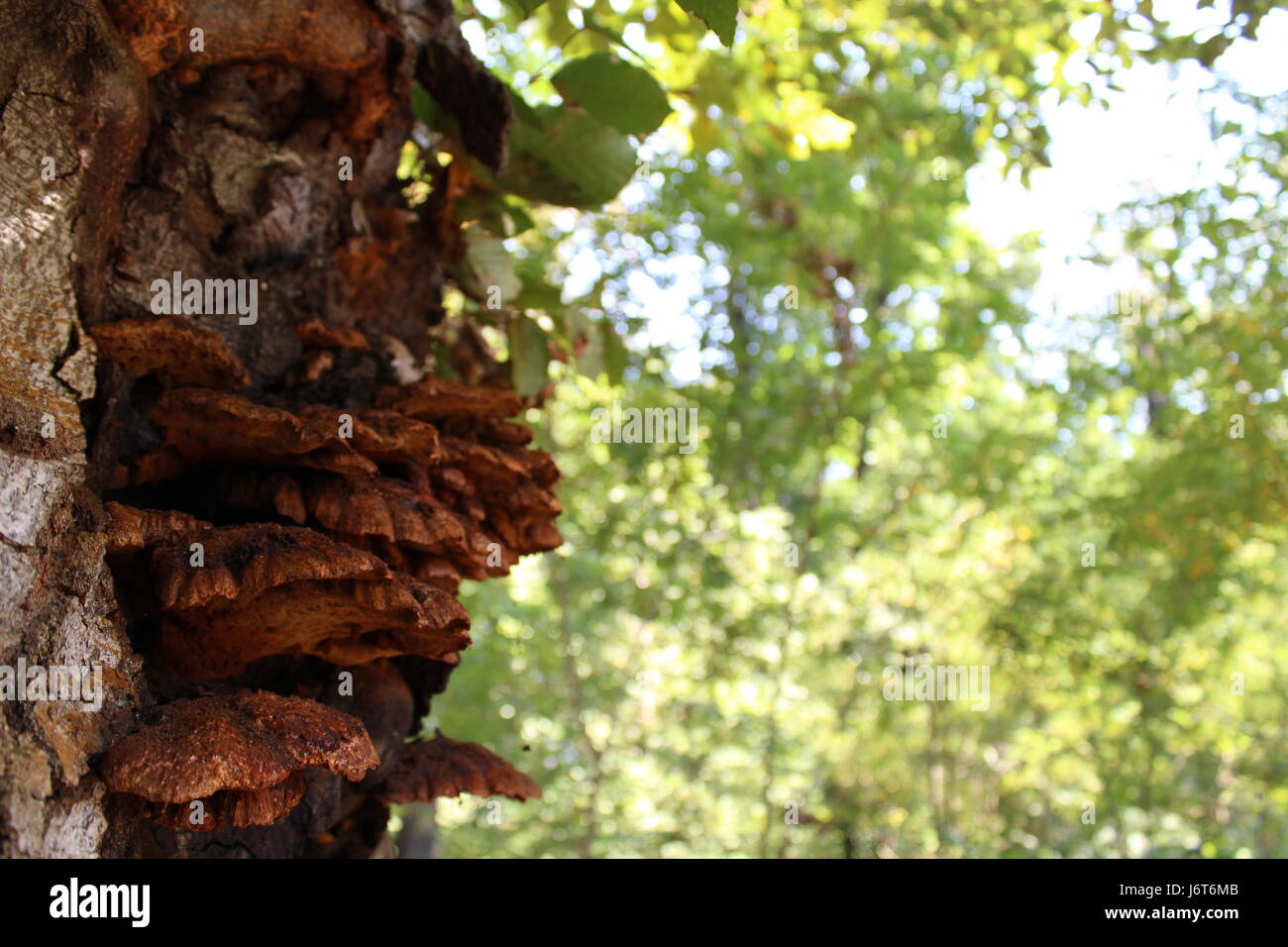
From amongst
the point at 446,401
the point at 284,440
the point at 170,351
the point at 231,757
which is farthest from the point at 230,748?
the point at 446,401

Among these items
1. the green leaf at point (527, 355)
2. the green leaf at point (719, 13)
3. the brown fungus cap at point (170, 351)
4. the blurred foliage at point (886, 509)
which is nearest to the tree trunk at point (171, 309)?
the brown fungus cap at point (170, 351)

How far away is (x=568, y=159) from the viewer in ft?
6.03

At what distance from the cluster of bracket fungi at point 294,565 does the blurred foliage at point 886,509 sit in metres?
1.96

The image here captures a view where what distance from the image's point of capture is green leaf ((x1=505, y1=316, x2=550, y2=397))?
6.63 ft

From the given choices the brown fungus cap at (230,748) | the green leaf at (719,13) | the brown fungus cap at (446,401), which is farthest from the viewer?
the brown fungus cap at (446,401)

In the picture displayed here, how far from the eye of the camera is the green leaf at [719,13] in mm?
1177

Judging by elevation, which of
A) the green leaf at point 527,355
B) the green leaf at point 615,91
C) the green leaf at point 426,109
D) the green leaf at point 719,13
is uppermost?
the green leaf at point 615,91

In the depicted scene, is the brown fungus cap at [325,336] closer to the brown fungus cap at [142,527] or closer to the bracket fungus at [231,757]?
the brown fungus cap at [142,527]

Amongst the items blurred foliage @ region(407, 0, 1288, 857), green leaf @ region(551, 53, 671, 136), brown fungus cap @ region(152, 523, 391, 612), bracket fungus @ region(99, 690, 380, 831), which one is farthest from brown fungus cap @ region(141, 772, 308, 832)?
blurred foliage @ region(407, 0, 1288, 857)

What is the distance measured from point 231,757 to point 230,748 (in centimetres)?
1

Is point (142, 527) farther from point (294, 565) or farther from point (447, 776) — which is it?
point (447, 776)

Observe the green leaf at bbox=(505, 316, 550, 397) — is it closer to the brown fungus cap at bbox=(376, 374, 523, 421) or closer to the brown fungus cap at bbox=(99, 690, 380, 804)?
the brown fungus cap at bbox=(376, 374, 523, 421)

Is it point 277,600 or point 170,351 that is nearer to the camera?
point 277,600

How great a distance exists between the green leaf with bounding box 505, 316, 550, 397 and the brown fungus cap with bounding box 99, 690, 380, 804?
103 centimetres
